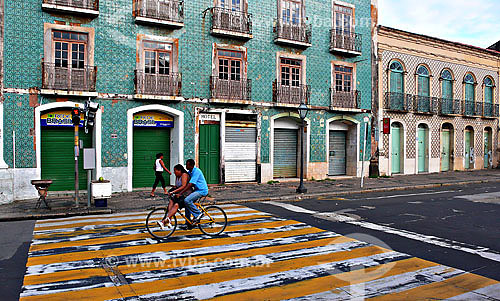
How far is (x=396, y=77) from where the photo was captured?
2525cm

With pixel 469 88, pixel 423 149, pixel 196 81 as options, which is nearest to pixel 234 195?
pixel 196 81

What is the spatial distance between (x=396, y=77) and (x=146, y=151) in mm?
16492

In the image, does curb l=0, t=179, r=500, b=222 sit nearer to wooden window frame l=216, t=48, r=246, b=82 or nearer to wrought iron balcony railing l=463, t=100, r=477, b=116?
wooden window frame l=216, t=48, r=246, b=82

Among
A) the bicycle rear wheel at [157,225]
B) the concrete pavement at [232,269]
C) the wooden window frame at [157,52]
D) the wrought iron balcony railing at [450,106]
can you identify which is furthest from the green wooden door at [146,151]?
the wrought iron balcony railing at [450,106]

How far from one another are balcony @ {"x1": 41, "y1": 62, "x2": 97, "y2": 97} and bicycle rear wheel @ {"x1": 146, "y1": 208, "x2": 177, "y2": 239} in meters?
9.23

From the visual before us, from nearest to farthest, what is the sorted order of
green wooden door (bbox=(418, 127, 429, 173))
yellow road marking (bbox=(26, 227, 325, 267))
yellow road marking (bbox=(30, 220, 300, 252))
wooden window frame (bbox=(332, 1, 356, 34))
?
yellow road marking (bbox=(26, 227, 325, 267))
yellow road marking (bbox=(30, 220, 300, 252))
wooden window frame (bbox=(332, 1, 356, 34))
green wooden door (bbox=(418, 127, 429, 173))

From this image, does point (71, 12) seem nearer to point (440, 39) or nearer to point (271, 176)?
point (271, 176)

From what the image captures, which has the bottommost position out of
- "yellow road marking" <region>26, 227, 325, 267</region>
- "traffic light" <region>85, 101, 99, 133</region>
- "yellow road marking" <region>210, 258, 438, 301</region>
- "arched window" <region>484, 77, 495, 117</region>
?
"yellow road marking" <region>210, 258, 438, 301</region>

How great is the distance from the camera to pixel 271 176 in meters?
20.8

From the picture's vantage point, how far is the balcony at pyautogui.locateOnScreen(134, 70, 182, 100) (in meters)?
17.1

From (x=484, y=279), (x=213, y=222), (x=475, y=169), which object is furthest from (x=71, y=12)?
(x=475, y=169)

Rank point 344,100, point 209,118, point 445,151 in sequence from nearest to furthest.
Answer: point 209,118, point 344,100, point 445,151

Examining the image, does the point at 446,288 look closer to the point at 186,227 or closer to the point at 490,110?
the point at 186,227

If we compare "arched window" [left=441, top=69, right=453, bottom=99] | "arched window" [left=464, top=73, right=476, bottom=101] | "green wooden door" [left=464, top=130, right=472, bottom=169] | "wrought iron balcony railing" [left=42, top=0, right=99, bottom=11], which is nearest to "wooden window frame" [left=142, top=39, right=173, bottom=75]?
"wrought iron balcony railing" [left=42, top=0, right=99, bottom=11]
